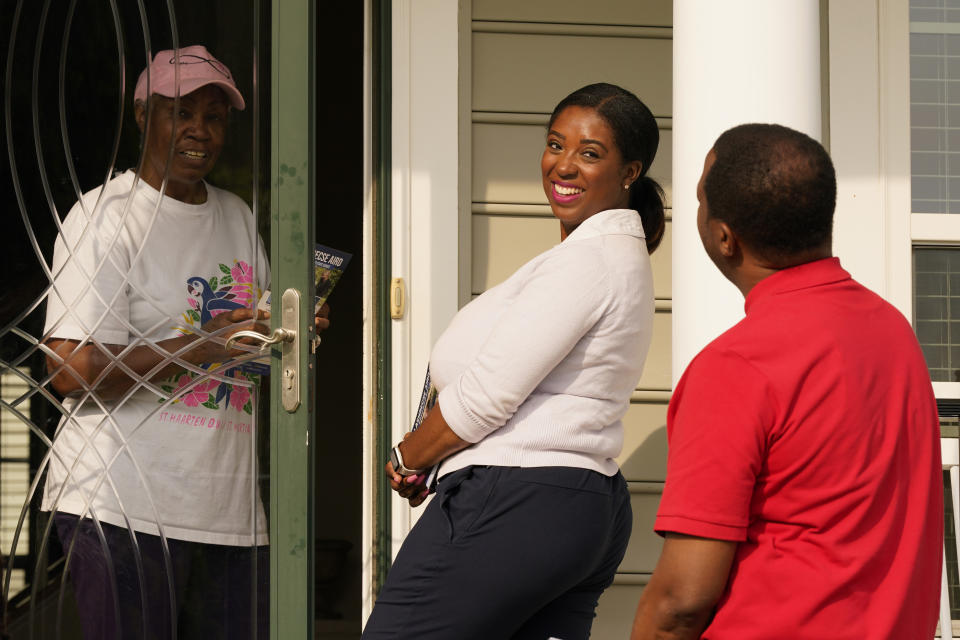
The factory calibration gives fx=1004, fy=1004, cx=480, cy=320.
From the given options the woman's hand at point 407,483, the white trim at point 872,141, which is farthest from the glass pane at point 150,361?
the white trim at point 872,141

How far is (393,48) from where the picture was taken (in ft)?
9.47

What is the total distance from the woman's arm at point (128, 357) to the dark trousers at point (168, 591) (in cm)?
32

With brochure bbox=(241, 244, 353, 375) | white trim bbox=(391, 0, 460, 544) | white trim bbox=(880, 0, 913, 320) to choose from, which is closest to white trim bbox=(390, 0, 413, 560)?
white trim bbox=(391, 0, 460, 544)

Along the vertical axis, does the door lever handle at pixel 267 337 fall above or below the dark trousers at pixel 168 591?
above

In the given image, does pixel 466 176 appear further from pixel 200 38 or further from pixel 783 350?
pixel 783 350

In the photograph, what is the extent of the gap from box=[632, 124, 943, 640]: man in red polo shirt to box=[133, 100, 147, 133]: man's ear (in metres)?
1.43

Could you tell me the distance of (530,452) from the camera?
1676 millimetres

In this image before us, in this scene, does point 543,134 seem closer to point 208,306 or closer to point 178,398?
point 208,306

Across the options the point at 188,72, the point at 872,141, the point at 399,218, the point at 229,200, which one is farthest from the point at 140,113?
the point at 872,141

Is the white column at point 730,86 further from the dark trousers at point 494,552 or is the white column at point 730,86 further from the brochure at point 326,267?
the brochure at point 326,267

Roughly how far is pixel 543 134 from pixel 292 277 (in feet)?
3.69

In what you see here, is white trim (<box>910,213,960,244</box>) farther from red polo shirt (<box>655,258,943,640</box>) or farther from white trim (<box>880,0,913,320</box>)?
red polo shirt (<box>655,258,943,640</box>)

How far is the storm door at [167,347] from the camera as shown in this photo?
2111mm

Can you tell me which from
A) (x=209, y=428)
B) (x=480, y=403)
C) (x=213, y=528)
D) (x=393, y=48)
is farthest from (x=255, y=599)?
(x=393, y=48)
